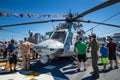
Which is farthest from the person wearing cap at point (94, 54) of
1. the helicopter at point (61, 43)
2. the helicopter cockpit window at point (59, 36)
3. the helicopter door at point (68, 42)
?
the helicopter cockpit window at point (59, 36)

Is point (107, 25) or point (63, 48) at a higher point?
point (107, 25)

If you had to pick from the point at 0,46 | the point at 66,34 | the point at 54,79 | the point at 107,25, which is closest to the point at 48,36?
the point at 66,34

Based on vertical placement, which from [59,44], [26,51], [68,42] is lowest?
[26,51]

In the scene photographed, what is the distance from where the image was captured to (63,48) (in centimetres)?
1070

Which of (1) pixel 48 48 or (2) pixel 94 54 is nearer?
(2) pixel 94 54

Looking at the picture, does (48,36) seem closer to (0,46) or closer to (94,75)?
(94,75)

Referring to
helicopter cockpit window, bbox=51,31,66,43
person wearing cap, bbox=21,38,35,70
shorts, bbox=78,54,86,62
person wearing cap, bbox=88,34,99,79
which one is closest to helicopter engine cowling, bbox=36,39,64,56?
person wearing cap, bbox=21,38,35,70

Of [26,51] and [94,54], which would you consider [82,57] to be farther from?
[26,51]

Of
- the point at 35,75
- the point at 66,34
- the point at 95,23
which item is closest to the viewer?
the point at 35,75

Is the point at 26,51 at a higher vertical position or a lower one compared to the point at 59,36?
lower

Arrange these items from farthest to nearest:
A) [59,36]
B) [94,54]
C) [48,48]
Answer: [59,36] → [48,48] → [94,54]

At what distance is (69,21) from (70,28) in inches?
28.4

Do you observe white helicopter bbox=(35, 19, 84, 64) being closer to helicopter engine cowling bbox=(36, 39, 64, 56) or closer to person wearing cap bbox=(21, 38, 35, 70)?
helicopter engine cowling bbox=(36, 39, 64, 56)

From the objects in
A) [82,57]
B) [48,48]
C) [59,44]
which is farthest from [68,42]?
[82,57]
